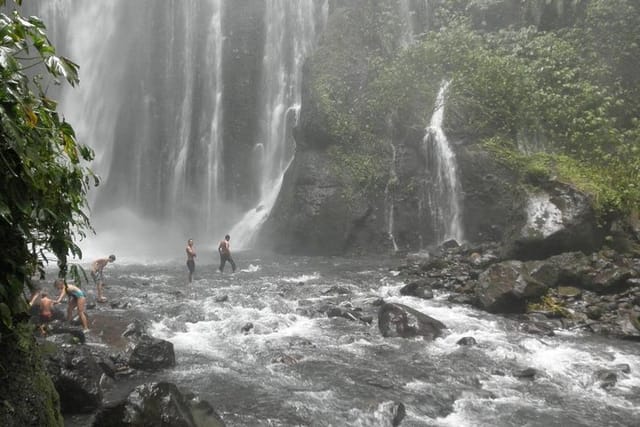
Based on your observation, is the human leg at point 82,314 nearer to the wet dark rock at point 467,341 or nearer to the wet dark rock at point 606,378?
the wet dark rock at point 467,341

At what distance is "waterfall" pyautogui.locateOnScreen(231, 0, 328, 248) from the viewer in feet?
91.8

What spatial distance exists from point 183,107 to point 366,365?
26056mm

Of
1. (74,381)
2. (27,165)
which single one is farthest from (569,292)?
(27,165)

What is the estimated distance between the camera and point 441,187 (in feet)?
69.3

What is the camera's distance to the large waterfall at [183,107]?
29125 millimetres

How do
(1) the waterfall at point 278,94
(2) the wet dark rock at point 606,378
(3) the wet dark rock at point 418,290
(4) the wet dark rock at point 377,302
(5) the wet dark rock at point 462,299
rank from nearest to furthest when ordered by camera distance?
(2) the wet dark rock at point 606,378, (5) the wet dark rock at point 462,299, (4) the wet dark rock at point 377,302, (3) the wet dark rock at point 418,290, (1) the waterfall at point 278,94

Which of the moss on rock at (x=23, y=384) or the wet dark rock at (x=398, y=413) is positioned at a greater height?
the moss on rock at (x=23, y=384)

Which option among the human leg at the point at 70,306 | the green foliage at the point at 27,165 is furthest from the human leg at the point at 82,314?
the green foliage at the point at 27,165

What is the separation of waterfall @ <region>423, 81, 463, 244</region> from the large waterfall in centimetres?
964

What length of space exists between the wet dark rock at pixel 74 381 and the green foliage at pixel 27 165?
14.8 ft

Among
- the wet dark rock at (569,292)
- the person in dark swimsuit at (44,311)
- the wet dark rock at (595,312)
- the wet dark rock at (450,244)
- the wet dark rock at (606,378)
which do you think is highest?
the wet dark rock at (450,244)

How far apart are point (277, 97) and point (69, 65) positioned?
1076 inches

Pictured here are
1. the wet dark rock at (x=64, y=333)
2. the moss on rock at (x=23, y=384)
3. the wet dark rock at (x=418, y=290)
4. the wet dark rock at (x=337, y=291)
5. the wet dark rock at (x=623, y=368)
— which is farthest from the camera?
the wet dark rock at (x=337, y=291)

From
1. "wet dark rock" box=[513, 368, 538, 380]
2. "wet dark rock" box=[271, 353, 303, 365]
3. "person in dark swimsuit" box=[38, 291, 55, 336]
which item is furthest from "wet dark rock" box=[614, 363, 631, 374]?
"person in dark swimsuit" box=[38, 291, 55, 336]
